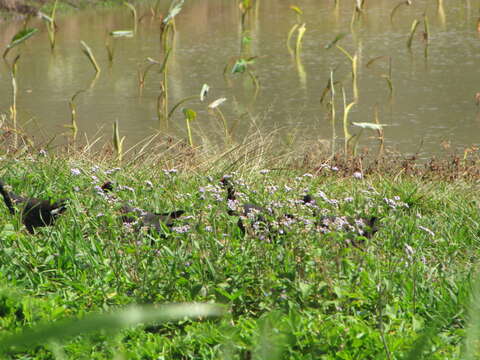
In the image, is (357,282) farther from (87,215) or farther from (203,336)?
(87,215)

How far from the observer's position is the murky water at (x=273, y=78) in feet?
30.1

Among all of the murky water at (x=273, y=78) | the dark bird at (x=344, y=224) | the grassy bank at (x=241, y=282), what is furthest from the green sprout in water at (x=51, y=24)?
the dark bird at (x=344, y=224)

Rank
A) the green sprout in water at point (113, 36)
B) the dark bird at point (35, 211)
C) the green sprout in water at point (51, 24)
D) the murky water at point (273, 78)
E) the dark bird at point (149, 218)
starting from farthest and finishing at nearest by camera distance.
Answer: the green sprout in water at point (51, 24), the green sprout in water at point (113, 36), the murky water at point (273, 78), the dark bird at point (35, 211), the dark bird at point (149, 218)

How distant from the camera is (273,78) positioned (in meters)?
11.9

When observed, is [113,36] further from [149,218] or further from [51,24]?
[149,218]

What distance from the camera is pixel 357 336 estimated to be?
249 centimetres

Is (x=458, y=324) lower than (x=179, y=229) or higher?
lower

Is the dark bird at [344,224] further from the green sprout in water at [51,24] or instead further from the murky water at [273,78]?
the green sprout in water at [51,24]

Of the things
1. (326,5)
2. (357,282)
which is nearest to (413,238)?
(357,282)

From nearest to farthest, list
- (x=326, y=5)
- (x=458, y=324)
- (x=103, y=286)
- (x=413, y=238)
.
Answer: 1. (x=458, y=324)
2. (x=103, y=286)
3. (x=413, y=238)
4. (x=326, y=5)

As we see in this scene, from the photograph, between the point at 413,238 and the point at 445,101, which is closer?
the point at 413,238

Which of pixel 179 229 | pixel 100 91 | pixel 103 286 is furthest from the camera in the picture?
pixel 100 91

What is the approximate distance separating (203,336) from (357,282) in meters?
0.72

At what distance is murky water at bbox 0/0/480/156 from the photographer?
9.19 metres
